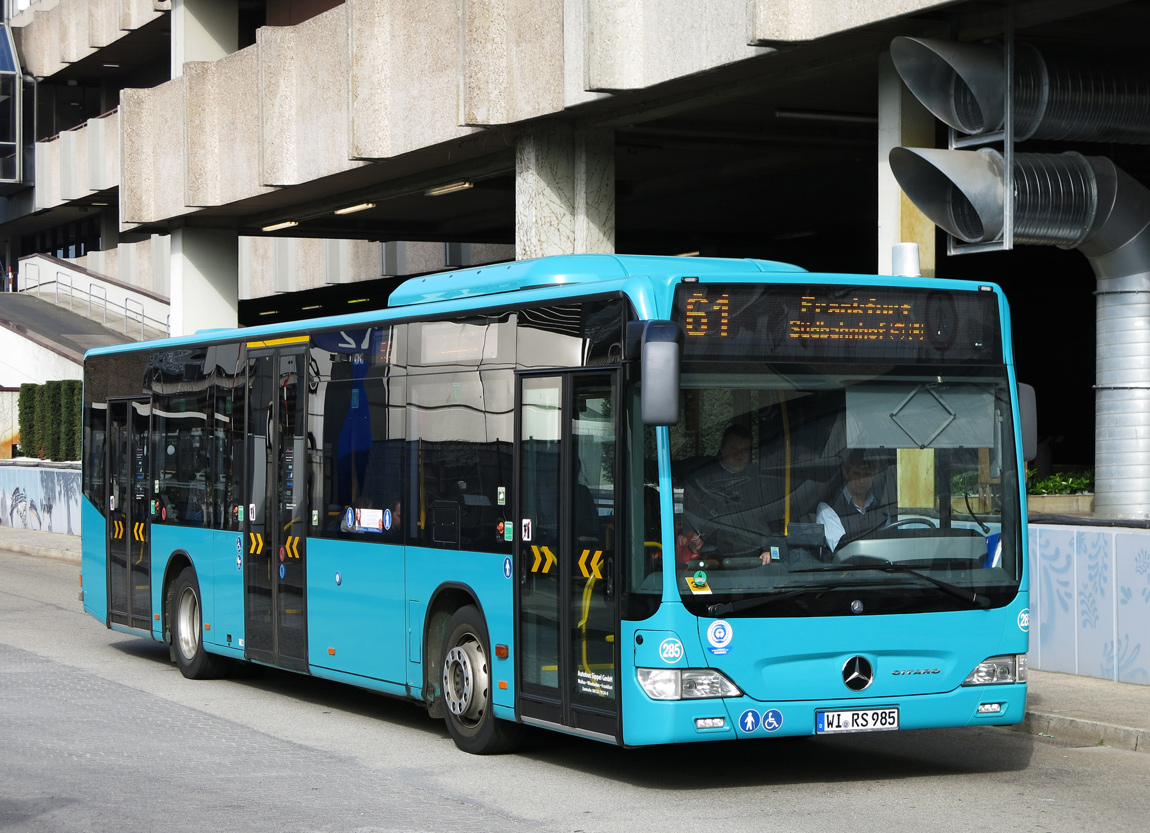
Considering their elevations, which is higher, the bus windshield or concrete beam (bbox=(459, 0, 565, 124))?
concrete beam (bbox=(459, 0, 565, 124))

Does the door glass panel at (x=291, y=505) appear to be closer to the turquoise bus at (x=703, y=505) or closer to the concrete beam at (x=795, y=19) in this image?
the turquoise bus at (x=703, y=505)

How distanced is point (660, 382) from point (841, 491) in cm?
133

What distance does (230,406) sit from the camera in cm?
1362

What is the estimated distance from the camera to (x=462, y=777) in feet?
30.4

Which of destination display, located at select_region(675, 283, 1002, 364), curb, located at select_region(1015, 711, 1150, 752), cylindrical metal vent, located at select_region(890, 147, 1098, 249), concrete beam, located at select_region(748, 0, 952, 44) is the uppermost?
concrete beam, located at select_region(748, 0, 952, 44)

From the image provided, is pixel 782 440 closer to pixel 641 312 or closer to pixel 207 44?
pixel 641 312

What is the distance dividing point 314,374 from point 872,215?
20476 mm

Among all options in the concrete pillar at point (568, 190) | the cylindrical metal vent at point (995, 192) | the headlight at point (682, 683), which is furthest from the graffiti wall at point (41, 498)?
the headlight at point (682, 683)

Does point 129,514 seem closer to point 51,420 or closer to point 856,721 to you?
point 856,721

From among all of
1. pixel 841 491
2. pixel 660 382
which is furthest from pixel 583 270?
pixel 841 491

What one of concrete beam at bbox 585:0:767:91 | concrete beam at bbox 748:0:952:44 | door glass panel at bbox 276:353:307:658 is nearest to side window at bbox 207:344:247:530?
door glass panel at bbox 276:353:307:658

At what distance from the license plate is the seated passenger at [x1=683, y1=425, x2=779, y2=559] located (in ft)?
3.03

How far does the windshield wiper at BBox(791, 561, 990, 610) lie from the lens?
8.78 meters

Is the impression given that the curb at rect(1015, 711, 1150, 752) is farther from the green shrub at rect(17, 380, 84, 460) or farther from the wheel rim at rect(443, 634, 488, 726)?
the green shrub at rect(17, 380, 84, 460)
